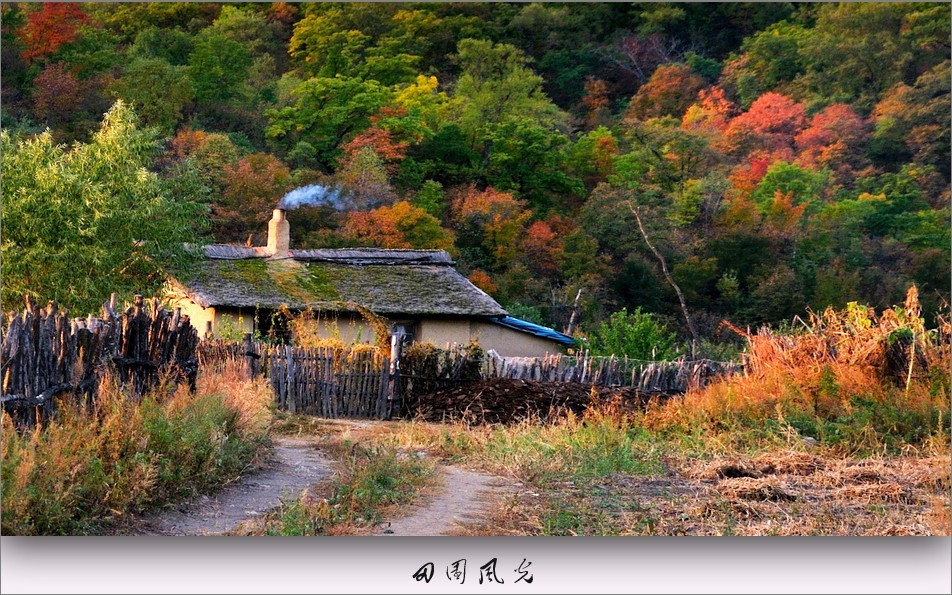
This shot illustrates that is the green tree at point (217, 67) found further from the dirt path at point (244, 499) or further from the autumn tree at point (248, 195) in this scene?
the dirt path at point (244, 499)

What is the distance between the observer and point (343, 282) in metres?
20.5

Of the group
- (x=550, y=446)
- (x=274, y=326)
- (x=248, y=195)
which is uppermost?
(x=248, y=195)

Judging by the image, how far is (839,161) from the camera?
12.7 meters

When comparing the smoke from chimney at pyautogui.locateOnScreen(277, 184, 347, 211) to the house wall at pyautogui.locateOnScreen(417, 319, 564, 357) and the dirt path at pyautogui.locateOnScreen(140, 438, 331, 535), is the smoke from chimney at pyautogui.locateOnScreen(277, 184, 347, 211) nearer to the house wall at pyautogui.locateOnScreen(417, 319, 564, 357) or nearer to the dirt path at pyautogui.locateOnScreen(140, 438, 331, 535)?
the house wall at pyautogui.locateOnScreen(417, 319, 564, 357)

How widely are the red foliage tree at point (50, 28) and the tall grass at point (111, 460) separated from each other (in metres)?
2.92

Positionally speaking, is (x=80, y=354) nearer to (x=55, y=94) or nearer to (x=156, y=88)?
(x=55, y=94)

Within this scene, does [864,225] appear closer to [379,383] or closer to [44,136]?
[379,383]

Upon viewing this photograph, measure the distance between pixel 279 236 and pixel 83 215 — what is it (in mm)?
4835

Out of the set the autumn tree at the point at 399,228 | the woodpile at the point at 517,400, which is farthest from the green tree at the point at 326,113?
the autumn tree at the point at 399,228

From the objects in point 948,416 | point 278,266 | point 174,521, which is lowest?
point 174,521

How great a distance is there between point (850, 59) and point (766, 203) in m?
7.38

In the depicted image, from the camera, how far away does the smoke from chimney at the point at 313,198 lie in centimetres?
1708

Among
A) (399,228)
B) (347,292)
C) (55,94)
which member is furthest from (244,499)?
(399,228)

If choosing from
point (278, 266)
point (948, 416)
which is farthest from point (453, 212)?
point (948, 416)
